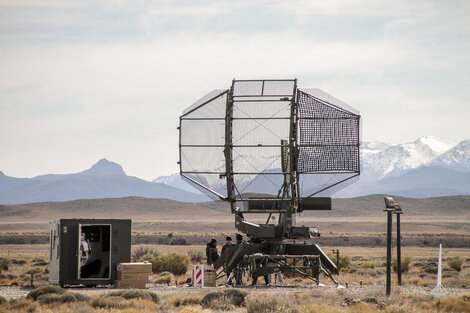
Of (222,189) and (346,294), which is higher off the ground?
(222,189)

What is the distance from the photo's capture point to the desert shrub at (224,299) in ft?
72.6

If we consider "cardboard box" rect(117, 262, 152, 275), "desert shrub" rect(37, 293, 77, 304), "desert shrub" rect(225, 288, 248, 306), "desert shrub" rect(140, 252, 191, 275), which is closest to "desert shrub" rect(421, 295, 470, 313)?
Result: "desert shrub" rect(225, 288, 248, 306)

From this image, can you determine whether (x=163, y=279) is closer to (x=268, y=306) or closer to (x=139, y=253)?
(x=268, y=306)

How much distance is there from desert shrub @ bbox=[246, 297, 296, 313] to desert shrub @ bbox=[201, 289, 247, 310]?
1.31 meters

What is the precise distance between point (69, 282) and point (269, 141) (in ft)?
25.0

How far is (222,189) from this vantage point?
2866 centimetres

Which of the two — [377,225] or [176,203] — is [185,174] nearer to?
[377,225]

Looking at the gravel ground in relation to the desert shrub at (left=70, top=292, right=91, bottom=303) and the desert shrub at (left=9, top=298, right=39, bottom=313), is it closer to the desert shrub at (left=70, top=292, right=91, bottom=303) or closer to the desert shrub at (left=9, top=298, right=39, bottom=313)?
the desert shrub at (left=70, top=292, right=91, bottom=303)

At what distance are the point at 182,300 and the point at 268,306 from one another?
330cm

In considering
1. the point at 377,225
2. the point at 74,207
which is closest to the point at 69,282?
the point at 377,225

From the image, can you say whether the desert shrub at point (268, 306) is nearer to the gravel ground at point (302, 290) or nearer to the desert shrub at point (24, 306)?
the gravel ground at point (302, 290)

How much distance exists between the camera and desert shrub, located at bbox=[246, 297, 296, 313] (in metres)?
20.0

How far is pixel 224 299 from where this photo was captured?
2264 cm

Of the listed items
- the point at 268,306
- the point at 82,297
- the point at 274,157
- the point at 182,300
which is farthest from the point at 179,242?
the point at 268,306
